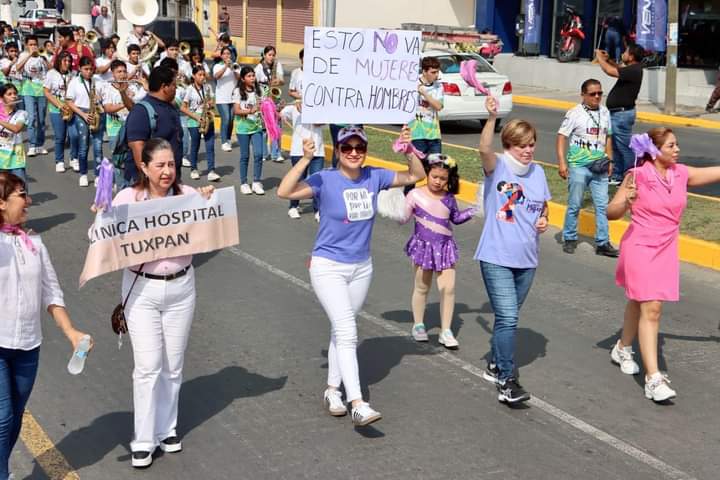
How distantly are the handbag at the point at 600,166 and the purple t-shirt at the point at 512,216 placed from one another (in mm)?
4180

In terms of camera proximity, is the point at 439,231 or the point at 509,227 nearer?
the point at 509,227

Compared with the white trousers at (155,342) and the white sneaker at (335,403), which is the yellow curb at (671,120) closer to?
the white sneaker at (335,403)

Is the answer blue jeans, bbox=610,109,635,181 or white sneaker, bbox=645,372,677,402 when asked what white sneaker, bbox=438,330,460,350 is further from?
blue jeans, bbox=610,109,635,181

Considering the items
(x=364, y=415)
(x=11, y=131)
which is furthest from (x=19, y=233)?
(x=11, y=131)

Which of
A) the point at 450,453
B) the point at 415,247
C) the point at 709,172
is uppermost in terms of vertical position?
the point at 709,172

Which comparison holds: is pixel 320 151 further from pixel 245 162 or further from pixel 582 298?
pixel 582 298

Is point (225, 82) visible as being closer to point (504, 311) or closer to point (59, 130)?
point (59, 130)

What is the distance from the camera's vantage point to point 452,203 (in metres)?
7.96

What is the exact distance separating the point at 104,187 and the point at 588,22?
28.1 metres

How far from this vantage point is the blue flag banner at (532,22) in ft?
102

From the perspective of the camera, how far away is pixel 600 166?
10.8 metres

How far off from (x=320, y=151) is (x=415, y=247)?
15.3ft

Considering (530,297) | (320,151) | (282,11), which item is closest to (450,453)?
(530,297)

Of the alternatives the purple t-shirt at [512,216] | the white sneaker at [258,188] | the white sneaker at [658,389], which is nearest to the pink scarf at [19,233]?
the purple t-shirt at [512,216]
